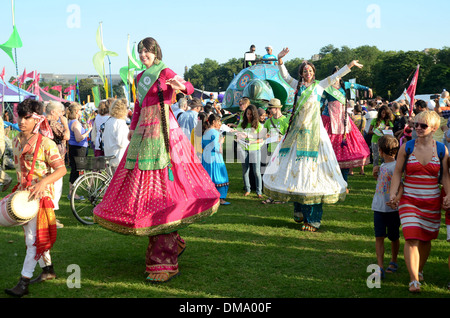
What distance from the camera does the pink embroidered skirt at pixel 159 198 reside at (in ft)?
15.1

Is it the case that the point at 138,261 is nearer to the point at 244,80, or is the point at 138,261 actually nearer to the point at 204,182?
the point at 204,182

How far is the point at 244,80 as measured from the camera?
18922mm

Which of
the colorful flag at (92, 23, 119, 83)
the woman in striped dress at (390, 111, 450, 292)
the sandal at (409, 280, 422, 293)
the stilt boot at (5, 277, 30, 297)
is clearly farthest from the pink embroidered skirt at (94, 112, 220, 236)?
the colorful flag at (92, 23, 119, 83)

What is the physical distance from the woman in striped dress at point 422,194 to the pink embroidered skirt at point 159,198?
6.94ft

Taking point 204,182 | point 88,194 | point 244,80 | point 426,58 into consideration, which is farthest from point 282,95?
point 426,58

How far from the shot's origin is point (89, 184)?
7766 millimetres

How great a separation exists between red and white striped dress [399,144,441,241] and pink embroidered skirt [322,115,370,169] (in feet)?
16.0

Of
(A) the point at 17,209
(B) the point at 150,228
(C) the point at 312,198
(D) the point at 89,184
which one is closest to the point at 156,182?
(B) the point at 150,228

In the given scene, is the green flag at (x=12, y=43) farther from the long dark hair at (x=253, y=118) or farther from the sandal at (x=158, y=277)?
the sandal at (x=158, y=277)

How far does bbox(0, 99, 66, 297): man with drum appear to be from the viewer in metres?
4.51

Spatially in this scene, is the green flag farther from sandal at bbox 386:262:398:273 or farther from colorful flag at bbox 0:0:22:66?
sandal at bbox 386:262:398:273

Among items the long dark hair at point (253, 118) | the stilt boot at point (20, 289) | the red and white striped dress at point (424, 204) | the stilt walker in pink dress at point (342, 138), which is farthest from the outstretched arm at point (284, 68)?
the stilt boot at point (20, 289)
